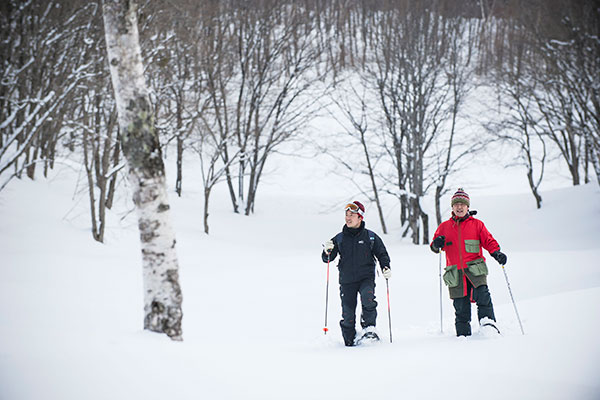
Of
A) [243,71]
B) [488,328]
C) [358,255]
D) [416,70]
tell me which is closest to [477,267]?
[488,328]

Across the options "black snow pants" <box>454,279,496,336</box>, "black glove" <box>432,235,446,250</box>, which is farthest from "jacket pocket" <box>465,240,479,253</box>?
"black snow pants" <box>454,279,496,336</box>

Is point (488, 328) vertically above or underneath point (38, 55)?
underneath

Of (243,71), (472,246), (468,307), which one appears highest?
(243,71)

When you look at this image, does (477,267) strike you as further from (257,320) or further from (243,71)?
(243,71)

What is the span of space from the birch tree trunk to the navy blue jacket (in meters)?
2.21

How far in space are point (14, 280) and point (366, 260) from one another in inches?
218

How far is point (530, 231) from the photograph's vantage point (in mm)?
16406

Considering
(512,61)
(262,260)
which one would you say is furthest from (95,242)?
(512,61)

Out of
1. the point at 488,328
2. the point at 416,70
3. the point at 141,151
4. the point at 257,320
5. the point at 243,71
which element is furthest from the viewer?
the point at 243,71

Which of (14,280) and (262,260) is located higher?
(14,280)

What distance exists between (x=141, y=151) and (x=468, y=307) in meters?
4.03

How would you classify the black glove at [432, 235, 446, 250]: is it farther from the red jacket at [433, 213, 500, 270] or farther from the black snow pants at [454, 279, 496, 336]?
the black snow pants at [454, 279, 496, 336]

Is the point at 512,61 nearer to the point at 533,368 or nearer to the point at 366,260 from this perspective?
the point at 366,260

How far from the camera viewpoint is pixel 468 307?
512cm
